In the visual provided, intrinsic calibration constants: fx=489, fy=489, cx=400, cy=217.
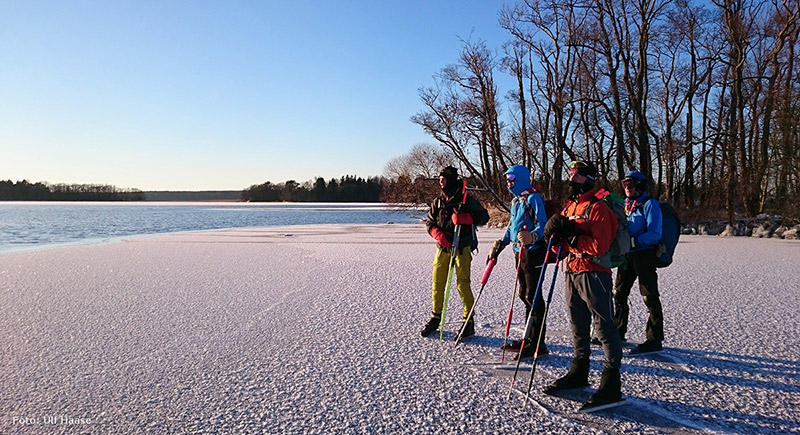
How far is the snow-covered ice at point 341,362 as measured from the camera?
123 inches

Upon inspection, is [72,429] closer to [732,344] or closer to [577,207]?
[577,207]

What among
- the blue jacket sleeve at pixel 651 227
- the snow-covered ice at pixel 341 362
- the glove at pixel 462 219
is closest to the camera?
the snow-covered ice at pixel 341 362

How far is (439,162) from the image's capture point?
27891 millimetres

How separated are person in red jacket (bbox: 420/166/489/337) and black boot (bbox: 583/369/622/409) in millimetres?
1641

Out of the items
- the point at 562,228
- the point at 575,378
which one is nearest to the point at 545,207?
the point at 562,228

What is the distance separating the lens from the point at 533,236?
410cm

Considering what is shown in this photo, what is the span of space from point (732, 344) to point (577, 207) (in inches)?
→ 103

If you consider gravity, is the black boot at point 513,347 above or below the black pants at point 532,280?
below

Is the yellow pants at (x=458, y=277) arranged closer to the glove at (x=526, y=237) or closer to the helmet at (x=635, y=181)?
the glove at (x=526, y=237)

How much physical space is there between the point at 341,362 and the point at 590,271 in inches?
85.3

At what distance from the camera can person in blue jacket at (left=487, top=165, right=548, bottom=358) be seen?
165 inches

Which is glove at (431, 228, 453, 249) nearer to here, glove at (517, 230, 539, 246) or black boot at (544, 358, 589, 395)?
glove at (517, 230, 539, 246)

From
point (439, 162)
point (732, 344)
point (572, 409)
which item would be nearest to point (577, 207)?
point (572, 409)

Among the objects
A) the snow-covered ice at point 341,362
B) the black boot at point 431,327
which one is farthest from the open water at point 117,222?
the black boot at point 431,327
